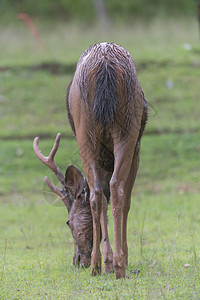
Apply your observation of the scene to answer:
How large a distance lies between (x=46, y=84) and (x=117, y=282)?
12.4 m

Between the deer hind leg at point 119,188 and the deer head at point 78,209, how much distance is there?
0.69 metres

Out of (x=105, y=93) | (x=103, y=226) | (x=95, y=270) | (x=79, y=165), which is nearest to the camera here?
(x=105, y=93)

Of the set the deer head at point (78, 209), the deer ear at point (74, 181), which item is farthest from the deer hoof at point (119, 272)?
the deer ear at point (74, 181)

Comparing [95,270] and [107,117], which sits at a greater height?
[107,117]

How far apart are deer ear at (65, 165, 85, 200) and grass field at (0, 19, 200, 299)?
0.35 metres

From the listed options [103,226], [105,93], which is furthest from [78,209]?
[105,93]

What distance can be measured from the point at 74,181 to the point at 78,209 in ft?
0.92

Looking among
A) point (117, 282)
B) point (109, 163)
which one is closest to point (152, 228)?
point (109, 163)

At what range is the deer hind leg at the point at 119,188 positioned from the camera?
16.0ft

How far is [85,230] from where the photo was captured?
18.7 ft

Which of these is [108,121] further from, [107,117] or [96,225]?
[96,225]

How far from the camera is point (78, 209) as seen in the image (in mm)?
5773

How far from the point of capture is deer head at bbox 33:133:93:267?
5695 mm

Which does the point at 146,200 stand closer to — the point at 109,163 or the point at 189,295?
the point at 109,163
